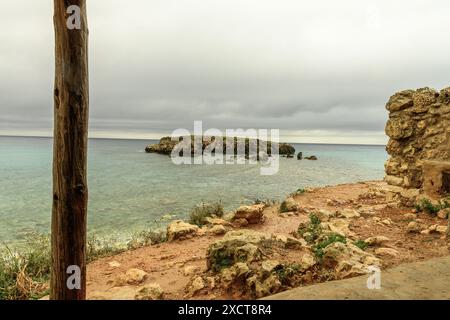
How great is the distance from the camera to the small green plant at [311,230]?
7154 millimetres

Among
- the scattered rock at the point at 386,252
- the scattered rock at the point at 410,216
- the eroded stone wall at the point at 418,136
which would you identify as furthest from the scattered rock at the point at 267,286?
the eroded stone wall at the point at 418,136

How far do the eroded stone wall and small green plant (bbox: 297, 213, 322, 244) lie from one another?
13.6 ft

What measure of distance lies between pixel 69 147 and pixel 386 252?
586cm

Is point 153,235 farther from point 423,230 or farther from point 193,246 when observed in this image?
point 423,230

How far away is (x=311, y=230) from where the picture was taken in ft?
25.7

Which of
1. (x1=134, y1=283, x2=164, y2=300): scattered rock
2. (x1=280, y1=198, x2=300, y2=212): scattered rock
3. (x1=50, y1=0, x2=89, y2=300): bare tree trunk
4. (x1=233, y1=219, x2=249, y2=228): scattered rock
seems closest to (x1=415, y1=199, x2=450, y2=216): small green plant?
(x1=280, y1=198, x2=300, y2=212): scattered rock

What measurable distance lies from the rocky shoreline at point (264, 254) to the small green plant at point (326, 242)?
0.02 meters

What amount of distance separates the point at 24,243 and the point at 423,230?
1130 cm

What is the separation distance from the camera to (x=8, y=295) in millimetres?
5199

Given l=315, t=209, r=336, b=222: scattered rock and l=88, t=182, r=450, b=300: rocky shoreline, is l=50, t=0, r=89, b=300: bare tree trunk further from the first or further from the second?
l=315, t=209, r=336, b=222: scattered rock

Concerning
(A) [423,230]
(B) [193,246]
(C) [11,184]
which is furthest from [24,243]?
(C) [11,184]

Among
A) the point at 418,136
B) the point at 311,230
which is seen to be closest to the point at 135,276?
the point at 311,230

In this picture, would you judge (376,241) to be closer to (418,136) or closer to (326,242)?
(326,242)

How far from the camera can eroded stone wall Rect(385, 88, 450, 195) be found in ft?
32.5
